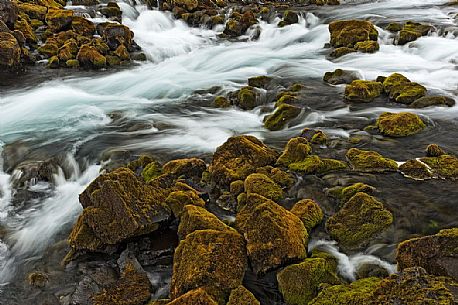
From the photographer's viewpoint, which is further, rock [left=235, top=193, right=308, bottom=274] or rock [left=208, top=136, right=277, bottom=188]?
rock [left=208, top=136, right=277, bottom=188]

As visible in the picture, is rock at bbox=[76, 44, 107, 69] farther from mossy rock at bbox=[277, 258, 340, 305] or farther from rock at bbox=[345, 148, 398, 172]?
mossy rock at bbox=[277, 258, 340, 305]

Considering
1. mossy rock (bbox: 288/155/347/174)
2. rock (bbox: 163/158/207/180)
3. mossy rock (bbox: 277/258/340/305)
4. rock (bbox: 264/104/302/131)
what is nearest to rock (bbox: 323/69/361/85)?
rock (bbox: 264/104/302/131)

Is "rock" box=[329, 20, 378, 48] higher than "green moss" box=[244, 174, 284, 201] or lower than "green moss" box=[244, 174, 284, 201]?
higher

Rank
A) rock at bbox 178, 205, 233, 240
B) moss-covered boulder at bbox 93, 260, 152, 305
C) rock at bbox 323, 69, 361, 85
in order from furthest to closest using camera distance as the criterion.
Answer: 1. rock at bbox 323, 69, 361, 85
2. rock at bbox 178, 205, 233, 240
3. moss-covered boulder at bbox 93, 260, 152, 305

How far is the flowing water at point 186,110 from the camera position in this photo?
733 centimetres

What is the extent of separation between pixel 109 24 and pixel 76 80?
162 inches

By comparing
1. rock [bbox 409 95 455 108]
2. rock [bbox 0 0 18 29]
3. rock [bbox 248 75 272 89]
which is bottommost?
rock [bbox 409 95 455 108]

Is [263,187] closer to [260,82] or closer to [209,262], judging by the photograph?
[209,262]

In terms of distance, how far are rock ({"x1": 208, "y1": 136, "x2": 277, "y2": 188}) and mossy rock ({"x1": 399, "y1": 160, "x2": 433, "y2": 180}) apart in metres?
2.31

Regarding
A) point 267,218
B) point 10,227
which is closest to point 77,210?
point 10,227

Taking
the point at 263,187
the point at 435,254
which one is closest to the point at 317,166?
the point at 263,187

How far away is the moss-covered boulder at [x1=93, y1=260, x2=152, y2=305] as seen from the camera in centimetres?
533

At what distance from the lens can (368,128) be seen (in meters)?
9.64

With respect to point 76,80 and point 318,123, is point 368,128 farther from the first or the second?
point 76,80
